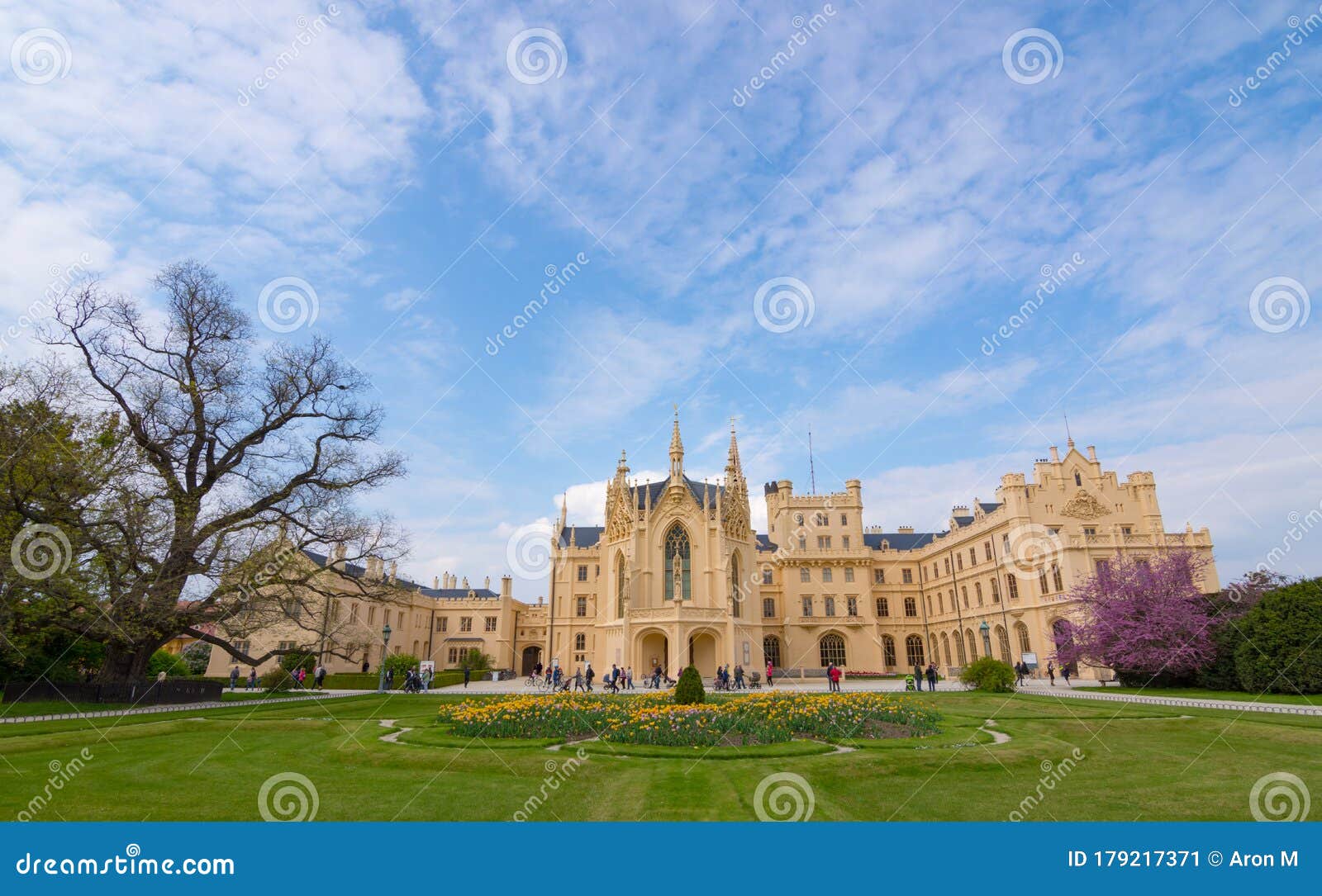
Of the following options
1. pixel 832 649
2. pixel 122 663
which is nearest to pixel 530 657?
pixel 832 649

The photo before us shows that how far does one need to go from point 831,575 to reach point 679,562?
58.5 ft

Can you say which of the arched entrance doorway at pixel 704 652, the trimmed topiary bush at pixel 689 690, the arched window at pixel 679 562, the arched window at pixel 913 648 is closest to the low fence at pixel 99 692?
the trimmed topiary bush at pixel 689 690

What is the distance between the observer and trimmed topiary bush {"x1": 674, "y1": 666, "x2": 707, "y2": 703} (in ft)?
67.2

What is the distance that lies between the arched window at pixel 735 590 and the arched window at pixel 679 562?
2.86 m

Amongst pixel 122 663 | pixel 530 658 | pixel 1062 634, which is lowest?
pixel 530 658

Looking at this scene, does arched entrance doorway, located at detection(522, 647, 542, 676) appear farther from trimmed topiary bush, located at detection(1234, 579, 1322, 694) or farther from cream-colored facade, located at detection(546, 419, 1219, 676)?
trimmed topiary bush, located at detection(1234, 579, 1322, 694)

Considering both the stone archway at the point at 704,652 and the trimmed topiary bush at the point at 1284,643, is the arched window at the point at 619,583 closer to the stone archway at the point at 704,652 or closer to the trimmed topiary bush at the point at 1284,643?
the stone archway at the point at 704,652

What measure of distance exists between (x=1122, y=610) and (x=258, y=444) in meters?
40.7

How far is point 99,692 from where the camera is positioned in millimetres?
24125

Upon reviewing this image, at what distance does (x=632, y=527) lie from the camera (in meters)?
45.2

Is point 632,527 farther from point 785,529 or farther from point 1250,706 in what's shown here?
point 1250,706

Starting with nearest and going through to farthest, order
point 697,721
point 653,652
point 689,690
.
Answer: point 697,721
point 689,690
point 653,652

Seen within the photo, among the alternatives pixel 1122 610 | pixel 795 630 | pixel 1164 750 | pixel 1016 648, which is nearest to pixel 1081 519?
pixel 1016 648

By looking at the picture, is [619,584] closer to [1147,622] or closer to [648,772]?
[1147,622]
